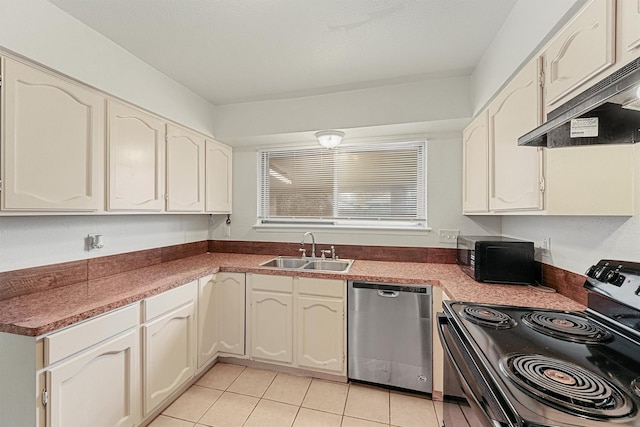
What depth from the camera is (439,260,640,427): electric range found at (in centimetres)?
65

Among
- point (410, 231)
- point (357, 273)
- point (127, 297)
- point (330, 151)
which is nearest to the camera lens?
point (127, 297)

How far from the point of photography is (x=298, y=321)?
7.26 ft

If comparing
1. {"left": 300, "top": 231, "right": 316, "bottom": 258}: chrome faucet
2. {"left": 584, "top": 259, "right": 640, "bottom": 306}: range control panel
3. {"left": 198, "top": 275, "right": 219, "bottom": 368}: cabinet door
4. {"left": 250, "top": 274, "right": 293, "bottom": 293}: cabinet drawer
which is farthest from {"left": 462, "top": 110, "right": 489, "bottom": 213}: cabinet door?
{"left": 198, "top": 275, "right": 219, "bottom": 368}: cabinet door

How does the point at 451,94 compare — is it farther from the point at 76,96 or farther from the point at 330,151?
the point at 76,96

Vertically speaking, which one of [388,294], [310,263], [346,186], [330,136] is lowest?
[388,294]

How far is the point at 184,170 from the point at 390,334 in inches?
84.4

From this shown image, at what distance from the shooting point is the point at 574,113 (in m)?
0.82

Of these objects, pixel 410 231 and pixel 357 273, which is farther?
pixel 410 231

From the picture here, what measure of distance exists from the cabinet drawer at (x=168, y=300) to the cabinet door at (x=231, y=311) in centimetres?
31

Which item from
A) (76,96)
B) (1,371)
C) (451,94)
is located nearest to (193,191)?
(76,96)

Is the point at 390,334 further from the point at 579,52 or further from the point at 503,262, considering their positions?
the point at 579,52

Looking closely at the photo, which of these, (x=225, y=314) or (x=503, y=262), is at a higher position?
(x=503, y=262)

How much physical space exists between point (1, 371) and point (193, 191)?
160 cm

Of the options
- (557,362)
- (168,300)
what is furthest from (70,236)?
(557,362)
